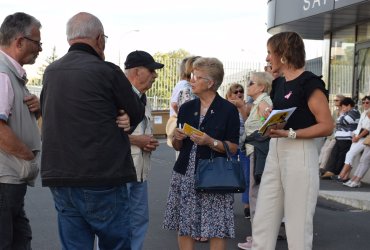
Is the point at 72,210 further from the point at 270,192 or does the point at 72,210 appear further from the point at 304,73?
the point at 304,73

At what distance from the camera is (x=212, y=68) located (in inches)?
189

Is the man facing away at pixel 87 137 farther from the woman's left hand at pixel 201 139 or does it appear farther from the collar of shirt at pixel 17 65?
the woman's left hand at pixel 201 139

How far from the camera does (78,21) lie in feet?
11.4

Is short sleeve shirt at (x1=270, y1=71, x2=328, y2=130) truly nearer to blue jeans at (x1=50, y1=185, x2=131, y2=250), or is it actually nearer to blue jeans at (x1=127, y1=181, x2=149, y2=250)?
blue jeans at (x1=127, y1=181, x2=149, y2=250)

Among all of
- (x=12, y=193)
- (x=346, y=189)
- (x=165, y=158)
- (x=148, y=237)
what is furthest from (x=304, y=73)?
(x=165, y=158)

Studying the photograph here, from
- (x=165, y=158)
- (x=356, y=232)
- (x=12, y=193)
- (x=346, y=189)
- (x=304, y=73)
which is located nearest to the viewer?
(x=12, y=193)

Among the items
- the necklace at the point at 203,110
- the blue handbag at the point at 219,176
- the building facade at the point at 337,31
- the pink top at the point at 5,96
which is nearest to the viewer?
the pink top at the point at 5,96

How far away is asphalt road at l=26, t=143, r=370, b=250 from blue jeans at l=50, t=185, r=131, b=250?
2.66 metres

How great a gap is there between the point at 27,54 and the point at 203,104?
155 cm

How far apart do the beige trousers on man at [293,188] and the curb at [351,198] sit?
474cm

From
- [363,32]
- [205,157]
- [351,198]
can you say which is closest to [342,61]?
[363,32]

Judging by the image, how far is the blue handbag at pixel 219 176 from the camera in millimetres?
4602

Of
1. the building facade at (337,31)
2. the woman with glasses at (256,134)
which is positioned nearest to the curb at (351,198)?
the woman with glasses at (256,134)

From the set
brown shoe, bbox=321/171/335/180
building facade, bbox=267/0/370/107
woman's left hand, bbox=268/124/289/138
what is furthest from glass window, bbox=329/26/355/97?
woman's left hand, bbox=268/124/289/138
